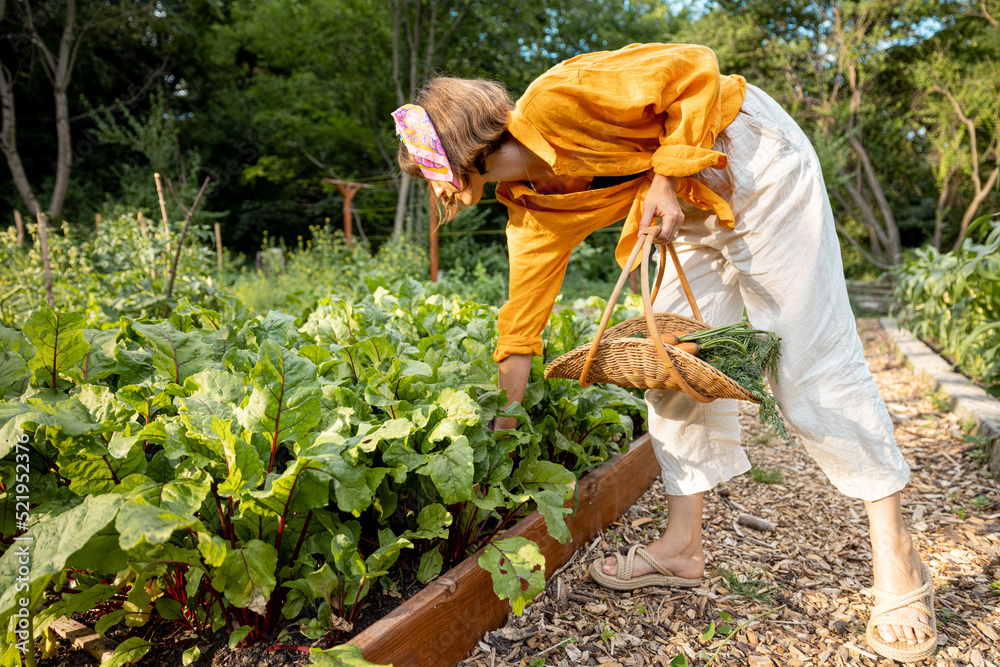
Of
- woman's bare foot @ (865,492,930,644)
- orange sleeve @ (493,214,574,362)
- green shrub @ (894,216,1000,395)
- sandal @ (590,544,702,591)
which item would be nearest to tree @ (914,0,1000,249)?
green shrub @ (894,216,1000,395)

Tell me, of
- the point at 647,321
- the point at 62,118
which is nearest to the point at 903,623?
the point at 647,321

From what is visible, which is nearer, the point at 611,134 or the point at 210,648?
the point at 210,648

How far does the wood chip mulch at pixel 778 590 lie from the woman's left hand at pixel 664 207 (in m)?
1.04

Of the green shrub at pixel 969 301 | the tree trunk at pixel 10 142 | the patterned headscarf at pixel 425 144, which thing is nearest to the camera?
the patterned headscarf at pixel 425 144

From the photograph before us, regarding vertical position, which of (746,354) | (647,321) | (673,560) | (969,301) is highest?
(647,321)

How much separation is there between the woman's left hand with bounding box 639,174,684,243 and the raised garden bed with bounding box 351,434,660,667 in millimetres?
857

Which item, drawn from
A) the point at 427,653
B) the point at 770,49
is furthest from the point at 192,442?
the point at 770,49

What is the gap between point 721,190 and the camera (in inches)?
60.4

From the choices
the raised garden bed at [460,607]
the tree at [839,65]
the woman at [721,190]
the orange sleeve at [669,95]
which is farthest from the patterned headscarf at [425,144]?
the tree at [839,65]

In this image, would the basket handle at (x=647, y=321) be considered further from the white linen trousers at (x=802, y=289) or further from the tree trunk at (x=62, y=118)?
the tree trunk at (x=62, y=118)

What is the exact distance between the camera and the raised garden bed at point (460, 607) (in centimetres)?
117

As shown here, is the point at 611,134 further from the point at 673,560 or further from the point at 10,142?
the point at 10,142

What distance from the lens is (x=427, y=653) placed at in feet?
4.12

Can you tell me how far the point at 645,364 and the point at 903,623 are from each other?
3.01 ft
